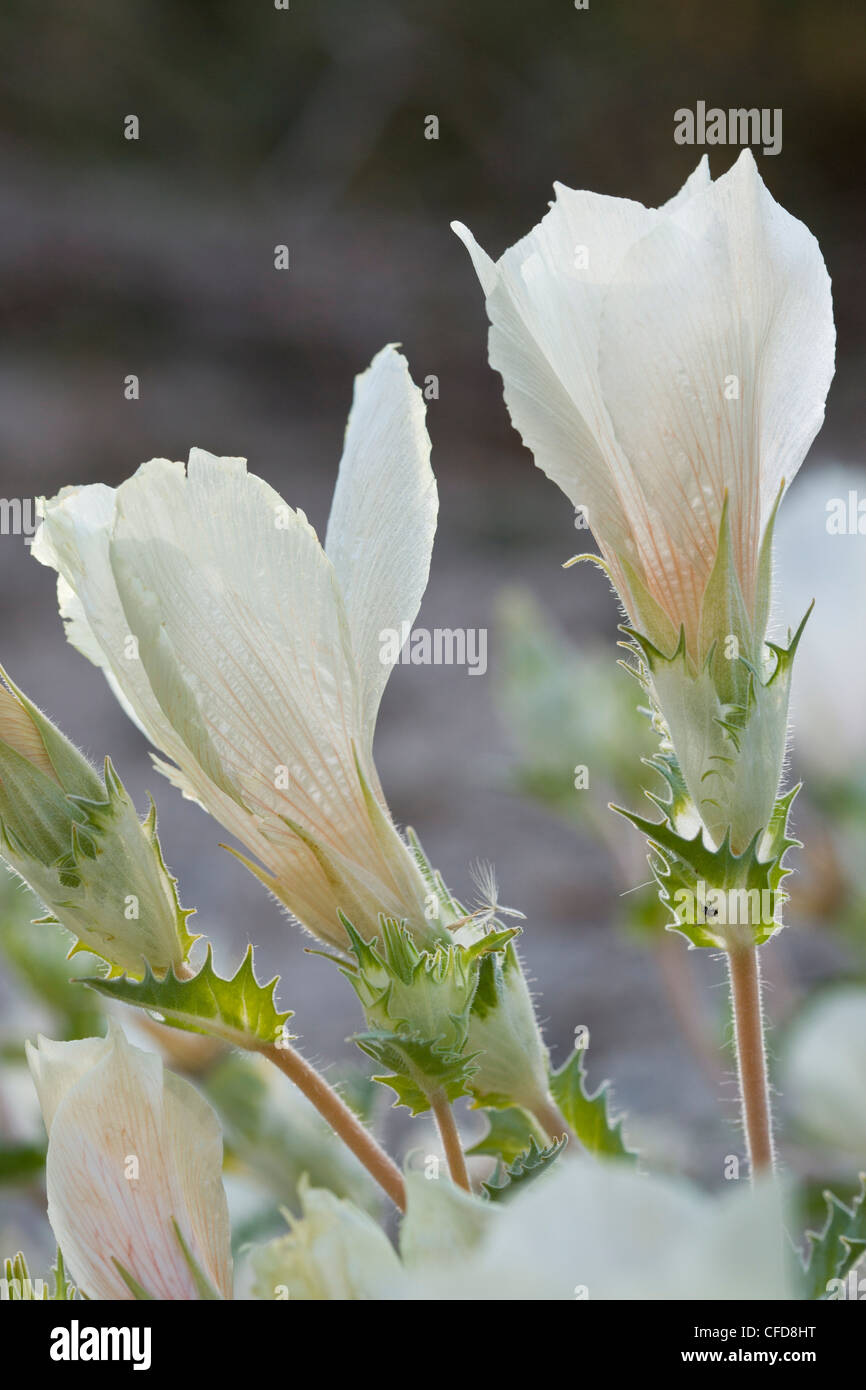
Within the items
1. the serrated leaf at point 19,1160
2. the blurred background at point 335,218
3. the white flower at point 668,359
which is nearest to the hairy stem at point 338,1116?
the white flower at point 668,359

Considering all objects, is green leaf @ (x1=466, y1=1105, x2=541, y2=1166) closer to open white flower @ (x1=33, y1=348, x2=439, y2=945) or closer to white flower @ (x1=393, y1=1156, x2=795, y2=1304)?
open white flower @ (x1=33, y1=348, x2=439, y2=945)

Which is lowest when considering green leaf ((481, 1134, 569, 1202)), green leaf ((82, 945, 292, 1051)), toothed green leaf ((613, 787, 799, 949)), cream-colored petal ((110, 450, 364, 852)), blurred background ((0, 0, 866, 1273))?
green leaf ((481, 1134, 569, 1202))

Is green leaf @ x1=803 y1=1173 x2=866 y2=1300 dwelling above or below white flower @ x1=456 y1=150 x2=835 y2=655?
below

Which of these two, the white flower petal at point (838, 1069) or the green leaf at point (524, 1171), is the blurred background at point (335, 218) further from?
the green leaf at point (524, 1171)

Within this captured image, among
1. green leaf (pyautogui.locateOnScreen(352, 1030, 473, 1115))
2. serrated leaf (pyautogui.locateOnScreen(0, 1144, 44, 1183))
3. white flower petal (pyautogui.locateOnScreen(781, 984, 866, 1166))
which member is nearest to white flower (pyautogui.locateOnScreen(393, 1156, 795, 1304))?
green leaf (pyautogui.locateOnScreen(352, 1030, 473, 1115))

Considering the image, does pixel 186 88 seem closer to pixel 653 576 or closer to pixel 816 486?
pixel 816 486

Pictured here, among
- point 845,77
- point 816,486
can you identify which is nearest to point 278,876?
point 816,486
